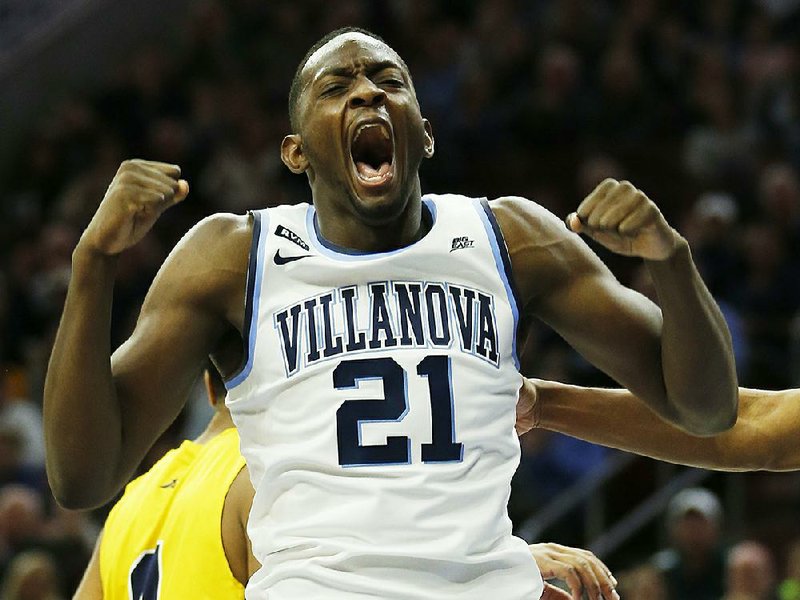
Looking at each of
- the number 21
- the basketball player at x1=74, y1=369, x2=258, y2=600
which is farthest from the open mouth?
the basketball player at x1=74, y1=369, x2=258, y2=600

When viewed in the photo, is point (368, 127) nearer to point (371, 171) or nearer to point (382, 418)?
point (371, 171)

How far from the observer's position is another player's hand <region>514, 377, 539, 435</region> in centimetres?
329

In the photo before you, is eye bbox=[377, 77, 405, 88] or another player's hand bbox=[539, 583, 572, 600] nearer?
eye bbox=[377, 77, 405, 88]

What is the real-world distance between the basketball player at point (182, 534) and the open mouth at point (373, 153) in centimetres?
88

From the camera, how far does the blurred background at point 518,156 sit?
7.26 m

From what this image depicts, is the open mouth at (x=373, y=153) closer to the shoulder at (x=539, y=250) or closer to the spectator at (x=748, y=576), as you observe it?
the shoulder at (x=539, y=250)

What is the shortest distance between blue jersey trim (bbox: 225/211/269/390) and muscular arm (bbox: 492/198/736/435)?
48 centimetres

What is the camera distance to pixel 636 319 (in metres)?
2.73

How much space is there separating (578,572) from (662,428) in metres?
0.42

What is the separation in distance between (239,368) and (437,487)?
0.48 meters

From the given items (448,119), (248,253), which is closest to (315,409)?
(248,253)

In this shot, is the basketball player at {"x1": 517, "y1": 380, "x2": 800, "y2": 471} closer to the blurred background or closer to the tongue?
the tongue

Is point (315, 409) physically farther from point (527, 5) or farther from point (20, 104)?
point (20, 104)

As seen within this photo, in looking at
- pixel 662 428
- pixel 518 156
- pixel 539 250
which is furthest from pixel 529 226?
pixel 518 156
